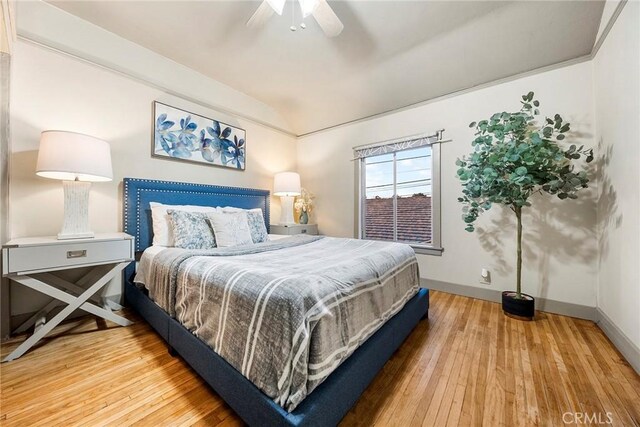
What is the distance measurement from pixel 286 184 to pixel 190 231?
168 cm

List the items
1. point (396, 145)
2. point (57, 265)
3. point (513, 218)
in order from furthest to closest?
point (396, 145) < point (513, 218) < point (57, 265)

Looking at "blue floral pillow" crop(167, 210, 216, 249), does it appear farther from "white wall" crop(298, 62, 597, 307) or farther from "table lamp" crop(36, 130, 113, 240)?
"white wall" crop(298, 62, 597, 307)

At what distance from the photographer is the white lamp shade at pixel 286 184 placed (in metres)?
3.70

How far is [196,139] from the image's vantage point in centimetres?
302

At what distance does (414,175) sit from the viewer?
10.9 ft

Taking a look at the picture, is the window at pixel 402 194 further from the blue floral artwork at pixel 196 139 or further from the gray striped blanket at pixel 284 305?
the blue floral artwork at pixel 196 139

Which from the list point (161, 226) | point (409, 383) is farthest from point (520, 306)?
point (161, 226)

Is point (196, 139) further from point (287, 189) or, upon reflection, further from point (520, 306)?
point (520, 306)

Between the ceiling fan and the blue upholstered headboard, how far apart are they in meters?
1.84

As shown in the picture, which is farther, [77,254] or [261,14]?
[261,14]

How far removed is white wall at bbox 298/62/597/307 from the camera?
2279 mm

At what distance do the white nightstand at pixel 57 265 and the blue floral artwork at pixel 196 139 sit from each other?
1.24 metres

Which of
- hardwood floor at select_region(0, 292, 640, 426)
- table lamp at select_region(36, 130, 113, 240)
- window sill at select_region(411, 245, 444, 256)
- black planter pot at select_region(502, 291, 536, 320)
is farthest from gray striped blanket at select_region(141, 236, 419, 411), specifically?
window sill at select_region(411, 245, 444, 256)

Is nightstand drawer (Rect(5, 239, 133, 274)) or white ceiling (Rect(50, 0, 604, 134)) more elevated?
white ceiling (Rect(50, 0, 604, 134))
